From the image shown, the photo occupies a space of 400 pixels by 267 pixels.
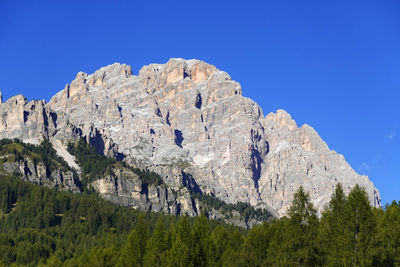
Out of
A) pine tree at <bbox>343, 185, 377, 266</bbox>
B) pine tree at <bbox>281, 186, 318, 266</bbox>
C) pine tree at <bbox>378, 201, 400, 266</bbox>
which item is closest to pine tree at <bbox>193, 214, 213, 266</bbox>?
pine tree at <bbox>281, 186, 318, 266</bbox>

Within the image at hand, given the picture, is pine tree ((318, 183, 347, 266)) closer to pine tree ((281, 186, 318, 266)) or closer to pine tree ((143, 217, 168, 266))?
pine tree ((281, 186, 318, 266))

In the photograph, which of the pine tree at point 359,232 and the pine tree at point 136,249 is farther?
the pine tree at point 136,249

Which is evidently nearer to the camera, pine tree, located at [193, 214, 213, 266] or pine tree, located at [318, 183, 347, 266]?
pine tree, located at [318, 183, 347, 266]

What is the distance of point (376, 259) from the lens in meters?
70.1

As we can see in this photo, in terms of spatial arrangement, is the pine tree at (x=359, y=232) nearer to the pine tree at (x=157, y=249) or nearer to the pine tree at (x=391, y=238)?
the pine tree at (x=391, y=238)

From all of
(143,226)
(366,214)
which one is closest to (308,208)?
(366,214)

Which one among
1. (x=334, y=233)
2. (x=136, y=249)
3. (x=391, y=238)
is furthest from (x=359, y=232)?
(x=136, y=249)

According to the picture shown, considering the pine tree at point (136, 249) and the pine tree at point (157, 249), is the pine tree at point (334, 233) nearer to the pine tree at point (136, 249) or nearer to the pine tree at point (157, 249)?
the pine tree at point (157, 249)

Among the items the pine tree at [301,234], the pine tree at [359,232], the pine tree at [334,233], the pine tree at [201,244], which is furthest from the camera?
the pine tree at [201,244]

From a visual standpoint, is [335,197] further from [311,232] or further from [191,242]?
[191,242]

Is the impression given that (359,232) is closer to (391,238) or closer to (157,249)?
(391,238)

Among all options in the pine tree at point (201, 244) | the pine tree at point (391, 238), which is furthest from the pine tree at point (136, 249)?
the pine tree at point (391, 238)

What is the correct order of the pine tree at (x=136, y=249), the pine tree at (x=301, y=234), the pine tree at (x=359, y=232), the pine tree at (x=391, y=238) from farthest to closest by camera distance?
the pine tree at (x=136, y=249) → the pine tree at (x=391, y=238) → the pine tree at (x=301, y=234) → the pine tree at (x=359, y=232)

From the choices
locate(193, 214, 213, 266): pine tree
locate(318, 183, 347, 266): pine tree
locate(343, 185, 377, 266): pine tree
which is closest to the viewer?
locate(343, 185, 377, 266): pine tree
